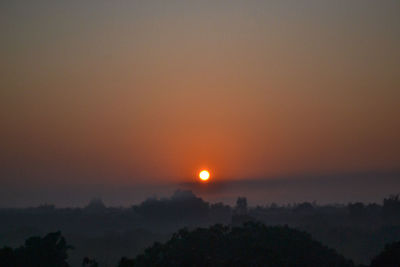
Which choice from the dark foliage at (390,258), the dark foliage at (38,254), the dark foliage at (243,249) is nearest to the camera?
the dark foliage at (390,258)

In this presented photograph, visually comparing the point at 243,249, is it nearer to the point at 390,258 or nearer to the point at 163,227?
the point at 390,258

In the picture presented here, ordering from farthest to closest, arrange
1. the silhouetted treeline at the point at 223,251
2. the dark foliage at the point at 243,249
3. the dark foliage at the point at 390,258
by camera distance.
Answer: the dark foliage at the point at 243,249 → the silhouetted treeline at the point at 223,251 → the dark foliage at the point at 390,258

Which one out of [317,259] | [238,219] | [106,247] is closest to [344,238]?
[238,219]

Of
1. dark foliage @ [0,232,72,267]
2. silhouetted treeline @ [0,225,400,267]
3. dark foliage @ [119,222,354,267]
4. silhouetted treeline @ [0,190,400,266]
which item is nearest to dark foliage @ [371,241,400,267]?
silhouetted treeline @ [0,225,400,267]

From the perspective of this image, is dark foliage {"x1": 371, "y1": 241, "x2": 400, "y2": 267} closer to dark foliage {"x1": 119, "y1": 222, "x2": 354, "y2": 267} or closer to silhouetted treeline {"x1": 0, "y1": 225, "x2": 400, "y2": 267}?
silhouetted treeline {"x1": 0, "y1": 225, "x2": 400, "y2": 267}

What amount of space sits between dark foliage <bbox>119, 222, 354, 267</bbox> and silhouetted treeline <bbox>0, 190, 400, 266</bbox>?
4057cm

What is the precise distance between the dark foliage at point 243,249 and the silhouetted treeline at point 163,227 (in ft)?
133

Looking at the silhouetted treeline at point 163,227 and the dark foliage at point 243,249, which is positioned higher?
the silhouetted treeline at point 163,227

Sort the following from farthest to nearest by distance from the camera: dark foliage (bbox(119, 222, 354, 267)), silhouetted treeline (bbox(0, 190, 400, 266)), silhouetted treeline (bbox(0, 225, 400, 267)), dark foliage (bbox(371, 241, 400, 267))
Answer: silhouetted treeline (bbox(0, 190, 400, 266)), dark foliage (bbox(119, 222, 354, 267)), silhouetted treeline (bbox(0, 225, 400, 267)), dark foliage (bbox(371, 241, 400, 267))

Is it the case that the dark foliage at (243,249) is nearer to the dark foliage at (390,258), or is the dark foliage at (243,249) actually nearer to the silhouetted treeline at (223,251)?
the silhouetted treeline at (223,251)

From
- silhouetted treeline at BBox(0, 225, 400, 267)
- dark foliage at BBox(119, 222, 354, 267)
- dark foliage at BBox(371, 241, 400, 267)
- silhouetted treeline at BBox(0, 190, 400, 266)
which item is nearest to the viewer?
dark foliage at BBox(371, 241, 400, 267)

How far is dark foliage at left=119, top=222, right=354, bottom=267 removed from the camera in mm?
45625

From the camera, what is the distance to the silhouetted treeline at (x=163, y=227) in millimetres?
107188

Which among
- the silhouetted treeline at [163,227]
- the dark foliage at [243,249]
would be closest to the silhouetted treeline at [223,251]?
the dark foliage at [243,249]
